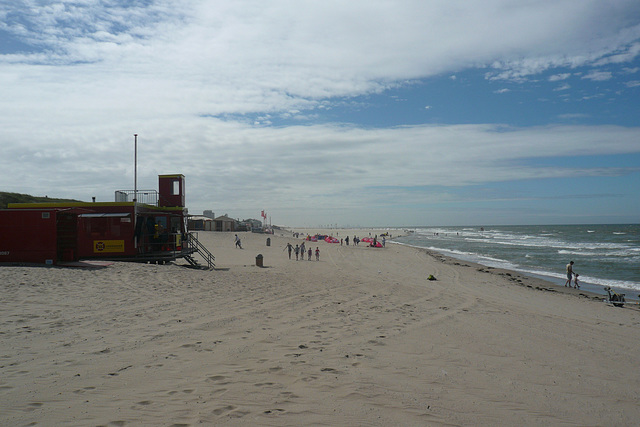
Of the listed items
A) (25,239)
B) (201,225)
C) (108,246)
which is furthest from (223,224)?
(25,239)

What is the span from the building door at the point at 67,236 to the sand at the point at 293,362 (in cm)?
624

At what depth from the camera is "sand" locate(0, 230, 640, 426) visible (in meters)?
4.03

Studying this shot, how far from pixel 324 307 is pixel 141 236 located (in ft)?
39.7

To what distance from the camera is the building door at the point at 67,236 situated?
16.2m

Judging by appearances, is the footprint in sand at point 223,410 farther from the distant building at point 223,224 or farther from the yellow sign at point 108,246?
the distant building at point 223,224

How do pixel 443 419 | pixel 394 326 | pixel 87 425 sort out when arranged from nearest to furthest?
pixel 87 425 → pixel 443 419 → pixel 394 326

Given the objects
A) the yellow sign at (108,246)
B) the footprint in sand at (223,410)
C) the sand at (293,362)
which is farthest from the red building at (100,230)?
the footprint in sand at (223,410)

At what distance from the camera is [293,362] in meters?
5.43

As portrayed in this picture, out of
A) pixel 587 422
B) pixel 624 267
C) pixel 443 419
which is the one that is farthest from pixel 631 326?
pixel 624 267

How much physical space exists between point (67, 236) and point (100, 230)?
137 cm

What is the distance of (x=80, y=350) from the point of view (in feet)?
18.4

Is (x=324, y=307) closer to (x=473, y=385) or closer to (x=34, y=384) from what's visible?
(x=473, y=385)

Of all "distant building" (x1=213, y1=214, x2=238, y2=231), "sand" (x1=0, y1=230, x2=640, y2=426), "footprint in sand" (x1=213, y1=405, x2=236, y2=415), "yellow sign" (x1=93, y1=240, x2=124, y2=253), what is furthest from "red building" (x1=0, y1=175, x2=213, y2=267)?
"distant building" (x1=213, y1=214, x2=238, y2=231)

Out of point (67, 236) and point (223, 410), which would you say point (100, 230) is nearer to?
point (67, 236)
